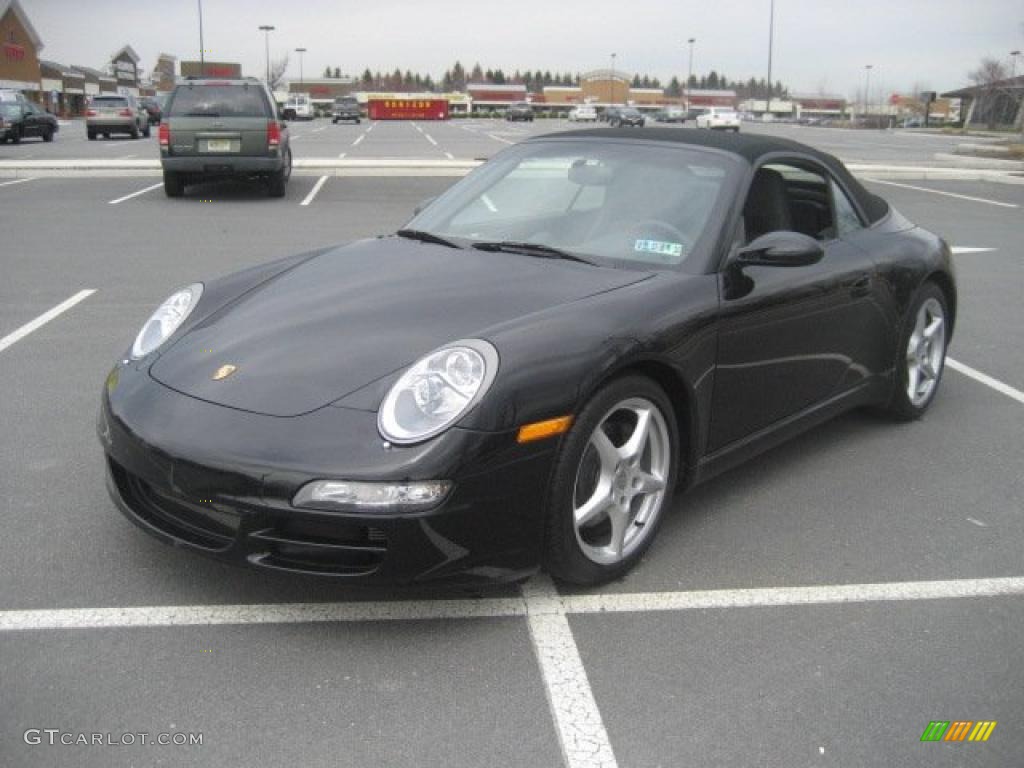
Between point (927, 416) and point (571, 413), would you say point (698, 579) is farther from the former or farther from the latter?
point (927, 416)

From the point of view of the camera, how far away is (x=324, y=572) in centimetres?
270

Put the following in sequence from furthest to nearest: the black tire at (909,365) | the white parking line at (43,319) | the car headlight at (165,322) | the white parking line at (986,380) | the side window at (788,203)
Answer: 1. the white parking line at (43,319)
2. the white parking line at (986,380)
3. the black tire at (909,365)
4. the side window at (788,203)
5. the car headlight at (165,322)

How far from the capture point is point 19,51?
70.1m

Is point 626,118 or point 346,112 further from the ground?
point 346,112

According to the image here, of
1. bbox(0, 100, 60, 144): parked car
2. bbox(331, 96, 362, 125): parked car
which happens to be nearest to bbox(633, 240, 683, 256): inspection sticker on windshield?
bbox(0, 100, 60, 144): parked car

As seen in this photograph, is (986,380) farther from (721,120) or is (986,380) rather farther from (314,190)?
(721,120)

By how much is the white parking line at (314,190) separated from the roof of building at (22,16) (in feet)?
205

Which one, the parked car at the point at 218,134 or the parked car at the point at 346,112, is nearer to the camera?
the parked car at the point at 218,134

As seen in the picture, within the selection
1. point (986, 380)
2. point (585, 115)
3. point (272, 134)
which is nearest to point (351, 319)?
point (986, 380)

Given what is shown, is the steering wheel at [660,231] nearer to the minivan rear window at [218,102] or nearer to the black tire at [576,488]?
the black tire at [576,488]

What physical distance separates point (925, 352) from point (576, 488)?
274 cm

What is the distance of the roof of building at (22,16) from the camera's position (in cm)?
6838

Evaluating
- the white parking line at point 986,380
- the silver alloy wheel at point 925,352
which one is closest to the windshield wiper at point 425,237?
the silver alloy wheel at point 925,352

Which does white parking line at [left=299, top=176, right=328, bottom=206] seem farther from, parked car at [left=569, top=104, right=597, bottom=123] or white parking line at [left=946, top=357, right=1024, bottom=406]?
parked car at [left=569, top=104, right=597, bottom=123]
